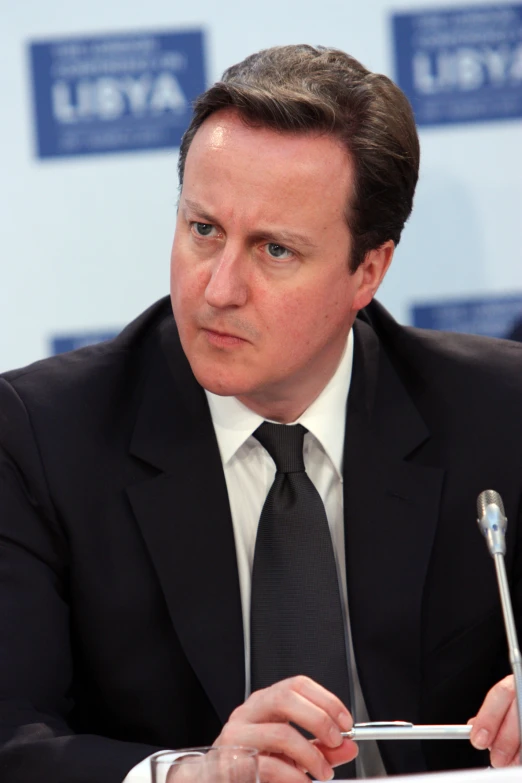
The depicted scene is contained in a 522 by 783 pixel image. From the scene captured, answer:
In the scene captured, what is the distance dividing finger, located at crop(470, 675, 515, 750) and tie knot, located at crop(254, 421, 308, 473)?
25.4 inches

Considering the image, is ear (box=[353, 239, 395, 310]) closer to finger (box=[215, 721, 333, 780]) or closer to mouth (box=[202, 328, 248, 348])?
mouth (box=[202, 328, 248, 348])

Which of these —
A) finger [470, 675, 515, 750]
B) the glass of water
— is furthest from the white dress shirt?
the glass of water

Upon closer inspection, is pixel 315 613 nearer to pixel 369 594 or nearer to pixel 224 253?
pixel 369 594

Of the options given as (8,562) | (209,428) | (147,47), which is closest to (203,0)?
(147,47)

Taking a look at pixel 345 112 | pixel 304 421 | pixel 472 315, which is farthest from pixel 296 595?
pixel 472 315

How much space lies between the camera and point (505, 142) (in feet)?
11.2

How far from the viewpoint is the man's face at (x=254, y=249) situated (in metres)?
2.08

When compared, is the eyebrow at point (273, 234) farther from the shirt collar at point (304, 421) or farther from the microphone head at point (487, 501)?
the microphone head at point (487, 501)

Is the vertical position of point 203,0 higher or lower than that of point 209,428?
higher

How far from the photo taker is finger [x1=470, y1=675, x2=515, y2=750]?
1759 mm

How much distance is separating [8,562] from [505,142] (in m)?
2.05

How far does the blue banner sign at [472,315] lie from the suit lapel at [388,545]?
998mm

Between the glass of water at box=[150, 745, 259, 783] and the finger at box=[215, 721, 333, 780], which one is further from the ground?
the glass of water at box=[150, 745, 259, 783]

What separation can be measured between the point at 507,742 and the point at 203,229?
1.04 metres
